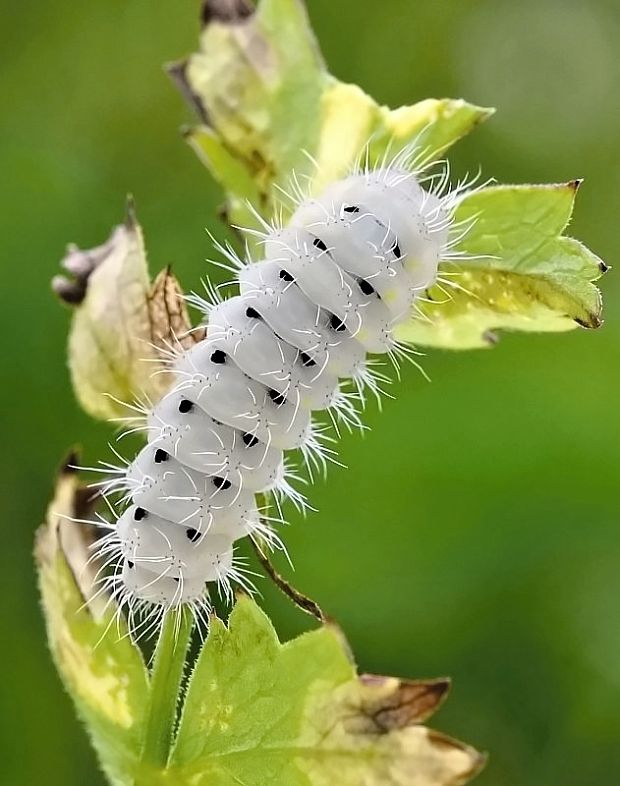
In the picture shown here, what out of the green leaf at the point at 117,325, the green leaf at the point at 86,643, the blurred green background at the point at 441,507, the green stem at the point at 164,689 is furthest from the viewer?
the blurred green background at the point at 441,507

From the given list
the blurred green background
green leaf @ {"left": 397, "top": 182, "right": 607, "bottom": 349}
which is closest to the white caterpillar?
green leaf @ {"left": 397, "top": 182, "right": 607, "bottom": 349}

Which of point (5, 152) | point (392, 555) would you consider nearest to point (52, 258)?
point (5, 152)

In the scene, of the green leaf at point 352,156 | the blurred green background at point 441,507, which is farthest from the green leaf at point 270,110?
the blurred green background at point 441,507

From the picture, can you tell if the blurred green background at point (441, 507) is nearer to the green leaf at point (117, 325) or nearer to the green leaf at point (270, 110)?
the green leaf at point (117, 325)

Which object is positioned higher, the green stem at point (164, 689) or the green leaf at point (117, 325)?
the green leaf at point (117, 325)

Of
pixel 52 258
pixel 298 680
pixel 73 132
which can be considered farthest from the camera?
pixel 73 132

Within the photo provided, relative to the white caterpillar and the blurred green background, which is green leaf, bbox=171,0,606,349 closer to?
the white caterpillar

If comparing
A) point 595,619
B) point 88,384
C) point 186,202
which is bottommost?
point 88,384

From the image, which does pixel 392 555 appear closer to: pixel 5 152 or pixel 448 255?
pixel 448 255
